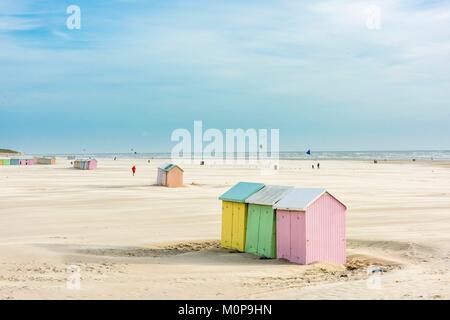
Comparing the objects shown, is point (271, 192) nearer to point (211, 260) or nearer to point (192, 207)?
point (211, 260)

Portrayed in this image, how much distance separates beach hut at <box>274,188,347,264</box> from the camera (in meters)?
14.8

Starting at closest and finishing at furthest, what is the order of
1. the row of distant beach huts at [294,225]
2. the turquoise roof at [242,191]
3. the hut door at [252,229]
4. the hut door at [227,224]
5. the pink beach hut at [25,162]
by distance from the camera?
the row of distant beach huts at [294,225]
the hut door at [252,229]
the turquoise roof at [242,191]
the hut door at [227,224]
the pink beach hut at [25,162]

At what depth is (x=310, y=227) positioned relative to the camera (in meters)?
14.8

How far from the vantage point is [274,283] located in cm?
1277

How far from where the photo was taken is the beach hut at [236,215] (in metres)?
16.9

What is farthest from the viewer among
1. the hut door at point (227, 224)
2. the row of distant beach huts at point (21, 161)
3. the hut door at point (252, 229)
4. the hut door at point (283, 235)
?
the row of distant beach huts at point (21, 161)

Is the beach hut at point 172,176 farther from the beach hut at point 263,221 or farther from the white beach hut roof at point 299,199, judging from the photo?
the white beach hut roof at point 299,199

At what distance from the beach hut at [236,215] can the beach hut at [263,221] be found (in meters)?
0.20

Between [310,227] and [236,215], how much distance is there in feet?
9.85

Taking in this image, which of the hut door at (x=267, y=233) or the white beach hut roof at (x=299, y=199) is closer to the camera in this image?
the white beach hut roof at (x=299, y=199)

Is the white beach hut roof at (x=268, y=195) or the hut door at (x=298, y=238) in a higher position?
the white beach hut roof at (x=268, y=195)

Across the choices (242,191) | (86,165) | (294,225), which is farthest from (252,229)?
(86,165)

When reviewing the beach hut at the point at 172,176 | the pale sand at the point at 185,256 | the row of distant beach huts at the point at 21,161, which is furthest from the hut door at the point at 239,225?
the row of distant beach huts at the point at 21,161

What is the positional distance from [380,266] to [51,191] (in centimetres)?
2889
